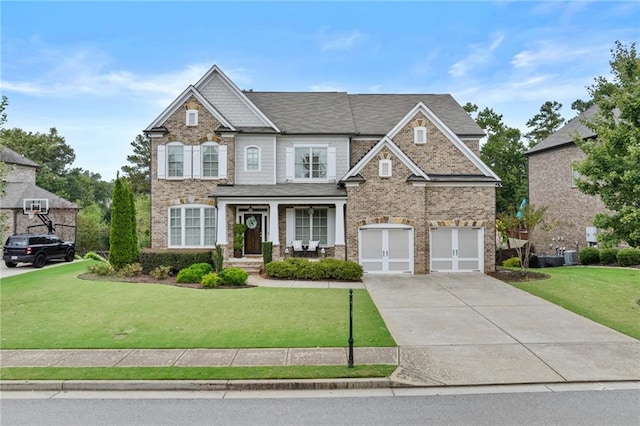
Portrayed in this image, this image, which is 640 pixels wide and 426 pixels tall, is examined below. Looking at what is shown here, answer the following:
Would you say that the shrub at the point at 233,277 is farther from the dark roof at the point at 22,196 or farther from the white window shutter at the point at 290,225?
the dark roof at the point at 22,196

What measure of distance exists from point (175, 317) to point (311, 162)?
12597 mm

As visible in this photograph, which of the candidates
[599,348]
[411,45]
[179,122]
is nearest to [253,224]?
[179,122]

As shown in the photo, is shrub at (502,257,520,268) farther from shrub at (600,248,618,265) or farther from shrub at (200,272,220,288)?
shrub at (200,272,220,288)

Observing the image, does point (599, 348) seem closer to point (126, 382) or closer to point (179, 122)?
point (126, 382)

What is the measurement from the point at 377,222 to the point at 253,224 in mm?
6707

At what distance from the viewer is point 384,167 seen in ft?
60.5

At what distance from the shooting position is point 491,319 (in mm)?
10836

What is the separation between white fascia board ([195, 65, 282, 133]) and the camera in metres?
21.3

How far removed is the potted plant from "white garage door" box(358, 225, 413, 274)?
242 inches

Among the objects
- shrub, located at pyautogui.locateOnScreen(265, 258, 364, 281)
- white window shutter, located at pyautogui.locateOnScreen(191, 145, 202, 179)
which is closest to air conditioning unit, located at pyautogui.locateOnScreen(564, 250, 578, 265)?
shrub, located at pyautogui.locateOnScreen(265, 258, 364, 281)

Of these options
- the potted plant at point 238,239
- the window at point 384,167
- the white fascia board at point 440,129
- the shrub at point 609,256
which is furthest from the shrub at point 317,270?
the shrub at point 609,256

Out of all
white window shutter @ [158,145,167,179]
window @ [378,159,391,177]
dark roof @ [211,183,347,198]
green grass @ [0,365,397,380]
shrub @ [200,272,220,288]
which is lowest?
green grass @ [0,365,397,380]

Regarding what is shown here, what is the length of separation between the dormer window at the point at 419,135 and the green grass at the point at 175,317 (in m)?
9.16

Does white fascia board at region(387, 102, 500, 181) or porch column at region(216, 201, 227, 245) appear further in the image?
white fascia board at region(387, 102, 500, 181)
